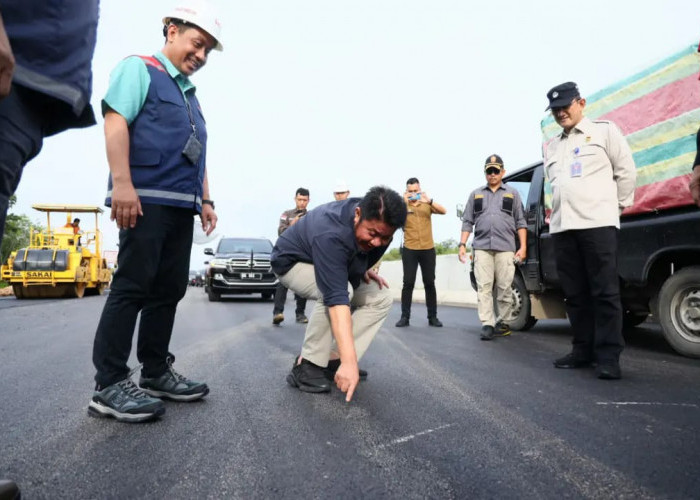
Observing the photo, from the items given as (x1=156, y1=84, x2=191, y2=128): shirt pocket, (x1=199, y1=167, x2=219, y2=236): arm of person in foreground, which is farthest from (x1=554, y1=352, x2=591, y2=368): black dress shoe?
(x1=156, y1=84, x2=191, y2=128): shirt pocket

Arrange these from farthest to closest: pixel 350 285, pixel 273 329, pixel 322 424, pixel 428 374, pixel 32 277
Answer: pixel 32 277 < pixel 273 329 < pixel 428 374 < pixel 350 285 < pixel 322 424

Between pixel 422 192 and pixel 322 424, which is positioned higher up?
pixel 422 192

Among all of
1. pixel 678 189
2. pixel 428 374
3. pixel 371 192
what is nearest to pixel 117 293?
pixel 371 192

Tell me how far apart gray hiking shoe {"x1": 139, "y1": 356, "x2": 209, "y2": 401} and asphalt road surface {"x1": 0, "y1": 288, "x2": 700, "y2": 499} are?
7cm

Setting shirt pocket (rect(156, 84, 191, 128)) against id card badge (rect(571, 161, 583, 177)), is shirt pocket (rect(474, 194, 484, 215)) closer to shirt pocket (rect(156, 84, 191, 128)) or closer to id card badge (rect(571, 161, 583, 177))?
id card badge (rect(571, 161, 583, 177))

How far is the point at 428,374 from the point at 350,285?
86 centimetres

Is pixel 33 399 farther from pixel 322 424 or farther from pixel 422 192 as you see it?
pixel 422 192

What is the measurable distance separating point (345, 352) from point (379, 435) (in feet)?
1.27

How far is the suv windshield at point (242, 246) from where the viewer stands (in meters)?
14.1

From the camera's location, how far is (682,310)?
4219 millimetres


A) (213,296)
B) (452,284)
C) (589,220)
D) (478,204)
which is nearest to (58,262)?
(213,296)

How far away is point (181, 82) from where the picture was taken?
2.79 metres

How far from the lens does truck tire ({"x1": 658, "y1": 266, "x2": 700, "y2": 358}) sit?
4.12 metres

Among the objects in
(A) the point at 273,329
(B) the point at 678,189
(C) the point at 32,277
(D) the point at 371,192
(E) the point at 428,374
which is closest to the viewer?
(D) the point at 371,192
